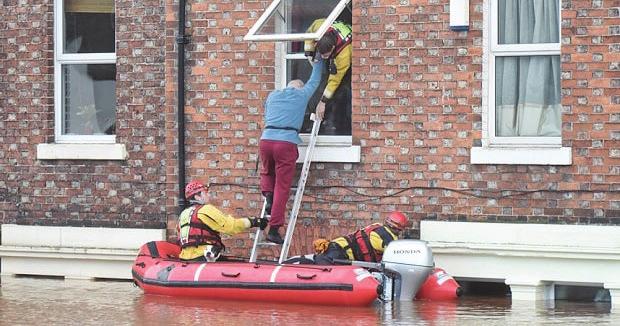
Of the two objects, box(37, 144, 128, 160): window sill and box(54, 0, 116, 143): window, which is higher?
box(54, 0, 116, 143): window

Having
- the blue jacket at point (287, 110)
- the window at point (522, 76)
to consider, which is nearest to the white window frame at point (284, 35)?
the blue jacket at point (287, 110)

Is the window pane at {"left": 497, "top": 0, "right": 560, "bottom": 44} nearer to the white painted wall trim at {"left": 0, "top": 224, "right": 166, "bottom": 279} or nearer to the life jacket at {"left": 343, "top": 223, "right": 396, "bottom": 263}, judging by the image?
the life jacket at {"left": 343, "top": 223, "right": 396, "bottom": 263}

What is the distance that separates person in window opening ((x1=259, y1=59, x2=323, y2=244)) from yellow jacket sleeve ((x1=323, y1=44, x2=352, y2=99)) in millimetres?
221

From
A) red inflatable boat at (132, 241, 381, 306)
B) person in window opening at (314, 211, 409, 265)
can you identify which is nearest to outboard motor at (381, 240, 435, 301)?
person in window opening at (314, 211, 409, 265)

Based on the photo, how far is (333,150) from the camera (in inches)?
661

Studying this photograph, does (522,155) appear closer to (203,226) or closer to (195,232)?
(203,226)

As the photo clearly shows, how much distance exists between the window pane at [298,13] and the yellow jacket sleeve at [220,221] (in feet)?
6.88

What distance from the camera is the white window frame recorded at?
16.3 metres

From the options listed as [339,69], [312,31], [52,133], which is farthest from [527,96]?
[52,133]

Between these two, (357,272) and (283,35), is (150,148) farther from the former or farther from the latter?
(357,272)

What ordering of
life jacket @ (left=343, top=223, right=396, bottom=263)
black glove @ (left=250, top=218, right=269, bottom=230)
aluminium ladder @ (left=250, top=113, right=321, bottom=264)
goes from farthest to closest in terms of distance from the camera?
aluminium ladder @ (left=250, top=113, right=321, bottom=264)
black glove @ (left=250, top=218, right=269, bottom=230)
life jacket @ (left=343, top=223, right=396, bottom=263)

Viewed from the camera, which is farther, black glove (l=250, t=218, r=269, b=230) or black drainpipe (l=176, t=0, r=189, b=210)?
black drainpipe (l=176, t=0, r=189, b=210)

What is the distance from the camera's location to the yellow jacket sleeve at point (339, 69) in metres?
16.8

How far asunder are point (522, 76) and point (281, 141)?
2.61m
